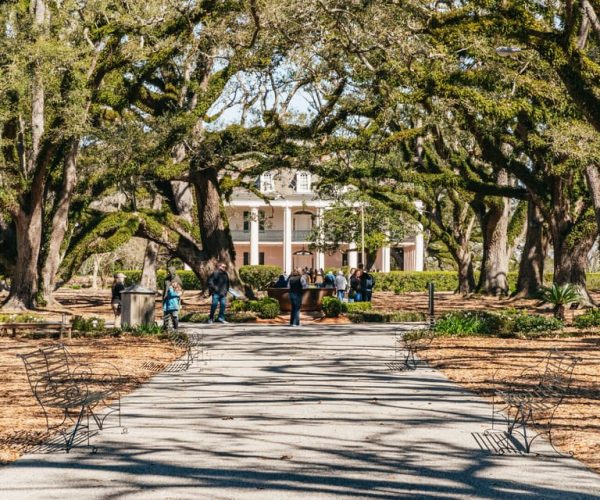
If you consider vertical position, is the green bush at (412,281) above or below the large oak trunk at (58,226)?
below

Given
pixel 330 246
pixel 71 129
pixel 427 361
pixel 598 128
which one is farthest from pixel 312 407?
pixel 330 246

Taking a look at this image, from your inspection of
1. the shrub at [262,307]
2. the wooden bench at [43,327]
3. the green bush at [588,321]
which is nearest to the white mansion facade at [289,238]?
the shrub at [262,307]

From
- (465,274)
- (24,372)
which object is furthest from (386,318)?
(465,274)

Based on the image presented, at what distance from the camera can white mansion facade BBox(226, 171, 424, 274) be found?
73.3 metres

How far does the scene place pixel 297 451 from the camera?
7.59 m

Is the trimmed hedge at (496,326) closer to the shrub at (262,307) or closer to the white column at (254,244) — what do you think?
the shrub at (262,307)

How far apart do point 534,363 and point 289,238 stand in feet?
195

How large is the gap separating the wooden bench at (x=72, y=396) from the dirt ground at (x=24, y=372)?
0.42 ft

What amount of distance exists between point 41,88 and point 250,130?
731cm

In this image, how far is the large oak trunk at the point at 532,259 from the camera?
125 ft

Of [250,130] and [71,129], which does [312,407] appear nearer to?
[71,129]

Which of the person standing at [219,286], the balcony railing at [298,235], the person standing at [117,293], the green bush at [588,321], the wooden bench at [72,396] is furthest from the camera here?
the balcony railing at [298,235]

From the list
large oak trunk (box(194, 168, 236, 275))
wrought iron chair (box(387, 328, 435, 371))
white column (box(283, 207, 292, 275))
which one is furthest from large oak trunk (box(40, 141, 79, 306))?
white column (box(283, 207, 292, 275))

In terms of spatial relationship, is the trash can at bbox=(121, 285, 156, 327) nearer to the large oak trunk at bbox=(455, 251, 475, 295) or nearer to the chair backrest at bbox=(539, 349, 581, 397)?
the chair backrest at bbox=(539, 349, 581, 397)
